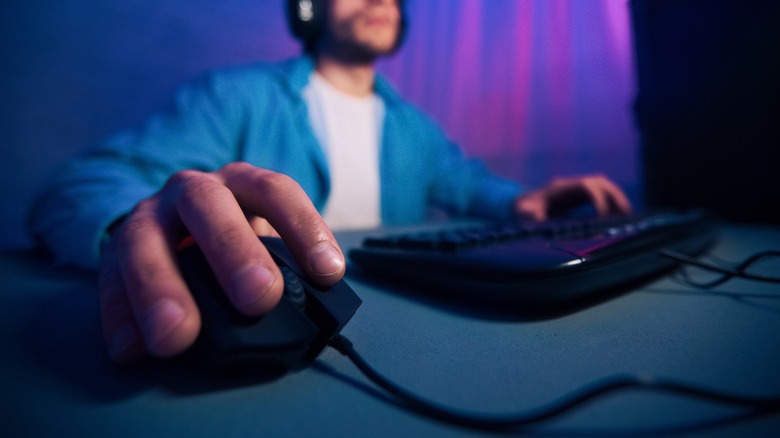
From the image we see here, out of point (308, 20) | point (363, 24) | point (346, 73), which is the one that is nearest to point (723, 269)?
point (363, 24)

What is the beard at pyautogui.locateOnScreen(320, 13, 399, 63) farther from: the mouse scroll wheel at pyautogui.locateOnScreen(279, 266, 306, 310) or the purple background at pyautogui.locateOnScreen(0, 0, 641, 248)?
the mouse scroll wheel at pyautogui.locateOnScreen(279, 266, 306, 310)

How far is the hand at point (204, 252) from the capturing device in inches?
6.7

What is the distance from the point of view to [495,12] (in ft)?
3.90

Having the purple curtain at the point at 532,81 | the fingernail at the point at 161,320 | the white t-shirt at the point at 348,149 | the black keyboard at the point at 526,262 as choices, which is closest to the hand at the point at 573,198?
the purple curtain at the point at 532,81

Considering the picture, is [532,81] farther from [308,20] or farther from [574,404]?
[574,404]

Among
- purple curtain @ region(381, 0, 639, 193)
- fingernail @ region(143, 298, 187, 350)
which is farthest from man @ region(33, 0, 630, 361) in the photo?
purple curtain @ region(381, 0, 639, 193)

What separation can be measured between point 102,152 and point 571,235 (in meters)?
0.68

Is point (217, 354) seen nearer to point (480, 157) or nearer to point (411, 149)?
point (411, 149)

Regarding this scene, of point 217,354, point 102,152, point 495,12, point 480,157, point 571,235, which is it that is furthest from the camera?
point 480,157

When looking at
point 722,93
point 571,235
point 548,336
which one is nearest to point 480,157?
point 722,93

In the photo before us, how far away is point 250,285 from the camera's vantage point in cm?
17

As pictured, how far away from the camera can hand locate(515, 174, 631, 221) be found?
726 mm

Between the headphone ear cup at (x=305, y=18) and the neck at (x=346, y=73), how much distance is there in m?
0.09

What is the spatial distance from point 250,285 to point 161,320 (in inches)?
1.6
